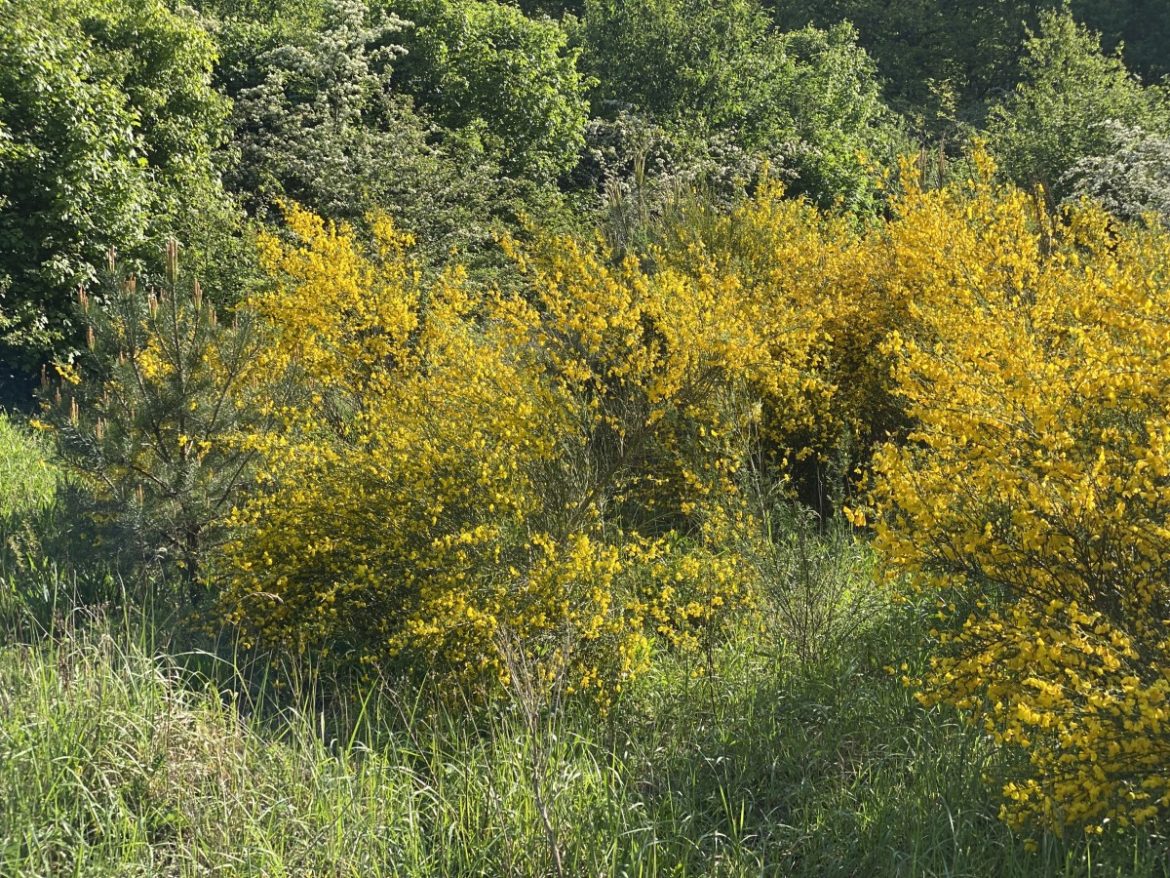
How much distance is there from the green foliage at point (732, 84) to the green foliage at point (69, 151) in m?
7.75

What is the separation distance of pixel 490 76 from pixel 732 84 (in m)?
3.92

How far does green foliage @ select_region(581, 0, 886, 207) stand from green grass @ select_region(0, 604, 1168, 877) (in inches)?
522

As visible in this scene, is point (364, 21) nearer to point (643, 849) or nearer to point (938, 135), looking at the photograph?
point (938, 135)

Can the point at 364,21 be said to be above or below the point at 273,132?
above

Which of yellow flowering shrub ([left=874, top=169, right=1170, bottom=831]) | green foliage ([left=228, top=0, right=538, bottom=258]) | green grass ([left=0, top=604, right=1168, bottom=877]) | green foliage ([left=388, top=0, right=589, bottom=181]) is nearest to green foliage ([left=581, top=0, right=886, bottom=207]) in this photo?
green foliage ([left=388, top=0, right=589, bottom=181])

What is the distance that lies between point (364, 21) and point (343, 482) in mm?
11546

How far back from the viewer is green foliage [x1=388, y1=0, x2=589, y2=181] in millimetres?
14922

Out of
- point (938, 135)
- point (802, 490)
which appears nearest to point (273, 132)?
point (802, 490)

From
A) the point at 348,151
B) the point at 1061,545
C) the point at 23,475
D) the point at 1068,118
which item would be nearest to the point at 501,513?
the point at 1061,545

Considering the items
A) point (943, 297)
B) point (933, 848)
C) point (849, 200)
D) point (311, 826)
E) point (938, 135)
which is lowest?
point (311, 826)

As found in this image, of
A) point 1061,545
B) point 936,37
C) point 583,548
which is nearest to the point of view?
point 1061,545

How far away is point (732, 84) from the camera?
16.7 metres

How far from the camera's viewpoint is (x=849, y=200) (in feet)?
52.4

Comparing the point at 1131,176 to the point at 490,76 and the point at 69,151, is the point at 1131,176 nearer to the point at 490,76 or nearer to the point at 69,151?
the point at 490,76
